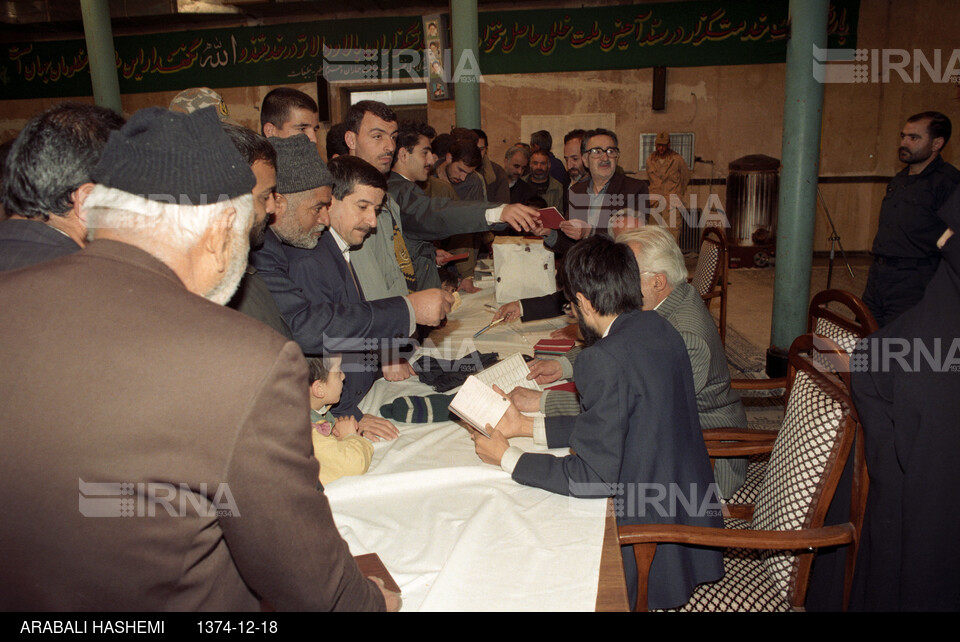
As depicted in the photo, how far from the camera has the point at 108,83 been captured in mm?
Result: 7938

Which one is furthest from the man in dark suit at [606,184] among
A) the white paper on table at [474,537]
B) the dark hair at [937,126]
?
the white paper on table at [474,537]

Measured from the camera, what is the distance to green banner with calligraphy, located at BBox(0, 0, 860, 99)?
1023 centimetres

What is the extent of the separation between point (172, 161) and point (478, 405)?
1228 millimetres

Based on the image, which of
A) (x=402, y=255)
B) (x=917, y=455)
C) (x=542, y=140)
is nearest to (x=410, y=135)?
(x=402, y=255)

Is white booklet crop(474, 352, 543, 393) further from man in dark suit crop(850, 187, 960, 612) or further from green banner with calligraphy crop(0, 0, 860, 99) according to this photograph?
green banner with calligraphy crop(0, 0, 860, 99)

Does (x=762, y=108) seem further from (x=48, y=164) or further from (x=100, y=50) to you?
(x=48, y=164)

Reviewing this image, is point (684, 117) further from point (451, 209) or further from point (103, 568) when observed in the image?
point (103, 568)

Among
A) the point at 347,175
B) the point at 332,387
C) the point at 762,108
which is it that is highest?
the point at 762,108

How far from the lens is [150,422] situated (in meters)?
0.79

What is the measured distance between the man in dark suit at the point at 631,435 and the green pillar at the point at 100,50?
828 centimetres

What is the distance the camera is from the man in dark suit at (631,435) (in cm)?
167

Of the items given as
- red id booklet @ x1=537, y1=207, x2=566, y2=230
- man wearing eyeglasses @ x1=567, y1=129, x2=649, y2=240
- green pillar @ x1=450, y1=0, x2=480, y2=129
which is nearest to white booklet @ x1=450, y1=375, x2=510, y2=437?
red id booklet @ x1=537, y1=207, x2=566, y2=230

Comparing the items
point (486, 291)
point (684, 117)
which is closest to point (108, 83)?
point (486, 291)

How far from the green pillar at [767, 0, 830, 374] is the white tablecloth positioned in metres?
3.61
